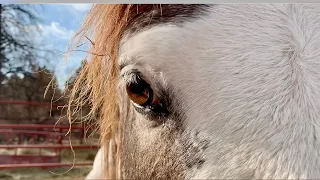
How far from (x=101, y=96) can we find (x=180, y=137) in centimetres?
37

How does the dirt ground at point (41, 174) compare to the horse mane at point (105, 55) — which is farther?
the dirt ground at point (41, 174)

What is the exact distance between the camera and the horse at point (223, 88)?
1.67 feet

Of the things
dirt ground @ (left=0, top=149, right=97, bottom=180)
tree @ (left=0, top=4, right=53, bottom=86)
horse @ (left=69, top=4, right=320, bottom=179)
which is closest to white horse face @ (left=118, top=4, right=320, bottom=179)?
horse @ (left=69, top=4, right=320, bottom=179)

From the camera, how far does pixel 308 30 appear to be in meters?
0.60

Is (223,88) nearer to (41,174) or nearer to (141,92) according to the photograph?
(141,92)

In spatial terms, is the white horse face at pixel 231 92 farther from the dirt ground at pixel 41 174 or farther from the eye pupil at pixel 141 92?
the dirt ground at pixel 41 174

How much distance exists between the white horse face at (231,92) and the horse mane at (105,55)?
0.09 metres

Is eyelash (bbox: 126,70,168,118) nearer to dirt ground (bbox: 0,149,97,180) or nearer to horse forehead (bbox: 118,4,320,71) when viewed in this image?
horse forehead (bbox: 118,4,320,71)

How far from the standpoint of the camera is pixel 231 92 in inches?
22.4

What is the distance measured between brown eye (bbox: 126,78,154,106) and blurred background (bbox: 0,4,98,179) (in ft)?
0.83

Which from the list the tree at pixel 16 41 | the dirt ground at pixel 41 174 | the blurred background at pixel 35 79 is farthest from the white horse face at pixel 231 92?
the dirt ground at pixel 41 174

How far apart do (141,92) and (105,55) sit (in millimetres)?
191

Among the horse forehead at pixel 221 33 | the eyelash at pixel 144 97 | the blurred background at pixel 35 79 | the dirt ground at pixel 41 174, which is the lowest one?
the dirt ground at pixel 41 174

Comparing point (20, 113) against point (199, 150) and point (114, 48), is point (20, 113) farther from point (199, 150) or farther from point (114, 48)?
point (199, 150)
